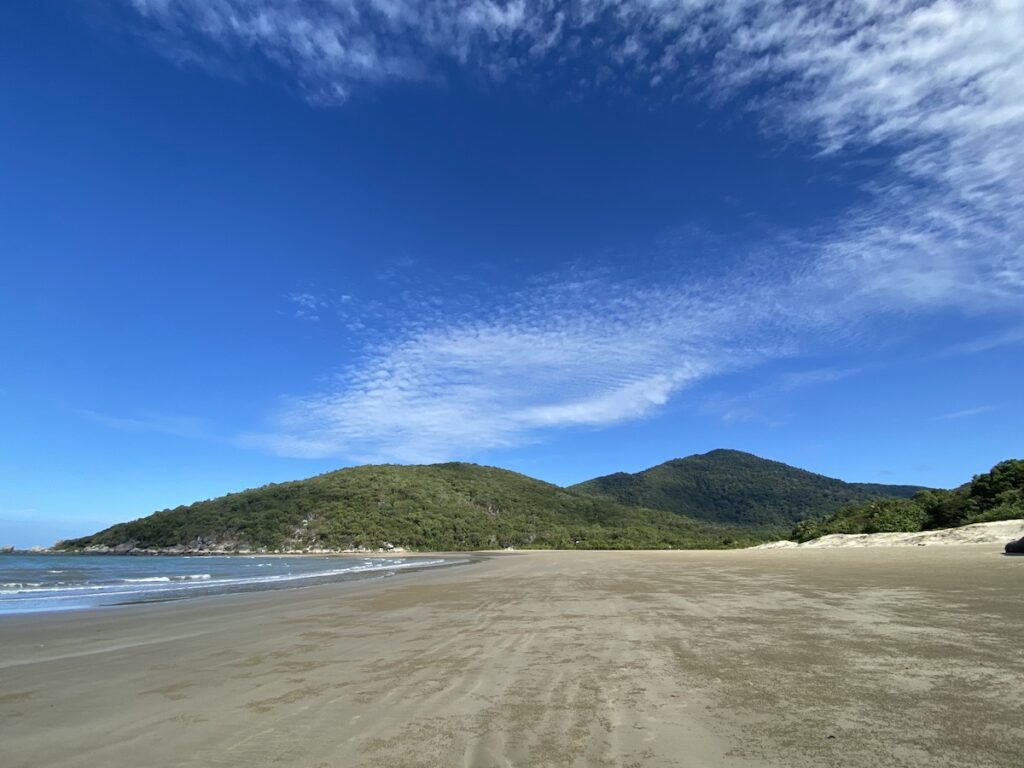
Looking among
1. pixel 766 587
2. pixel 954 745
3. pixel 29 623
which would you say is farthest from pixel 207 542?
pixel 954 745

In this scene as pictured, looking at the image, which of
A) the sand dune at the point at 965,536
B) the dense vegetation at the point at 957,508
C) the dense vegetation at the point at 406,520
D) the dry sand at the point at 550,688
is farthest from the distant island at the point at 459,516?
the dry sand at the point at 550,688

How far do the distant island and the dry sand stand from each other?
189 ft

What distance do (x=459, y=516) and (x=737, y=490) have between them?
88.6 m

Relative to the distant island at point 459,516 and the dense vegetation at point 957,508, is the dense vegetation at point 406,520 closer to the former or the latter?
the distant island at point 459,516

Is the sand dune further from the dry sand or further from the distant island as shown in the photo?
the distant island

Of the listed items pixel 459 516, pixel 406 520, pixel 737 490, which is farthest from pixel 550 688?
pixel 737 490

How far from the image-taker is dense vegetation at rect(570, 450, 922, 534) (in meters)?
140

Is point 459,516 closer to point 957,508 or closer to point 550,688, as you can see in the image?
point 957,508

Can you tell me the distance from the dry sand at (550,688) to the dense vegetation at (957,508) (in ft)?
109

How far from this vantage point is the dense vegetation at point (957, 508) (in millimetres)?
36781

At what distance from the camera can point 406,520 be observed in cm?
10275

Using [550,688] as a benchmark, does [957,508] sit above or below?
above

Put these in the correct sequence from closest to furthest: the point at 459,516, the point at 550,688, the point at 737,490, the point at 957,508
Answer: the point at 550,688 < the point at 957,508 < the point at 459,516 < the point at 737,490

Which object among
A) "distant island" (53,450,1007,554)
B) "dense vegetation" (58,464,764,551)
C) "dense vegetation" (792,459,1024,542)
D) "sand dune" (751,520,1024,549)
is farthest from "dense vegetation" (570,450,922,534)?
"sand dune" (751,520,1024,549)
